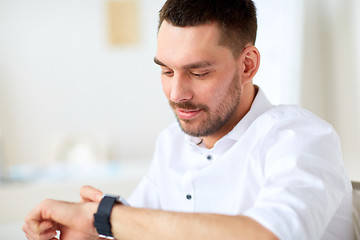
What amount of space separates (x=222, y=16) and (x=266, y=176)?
46 centimetres

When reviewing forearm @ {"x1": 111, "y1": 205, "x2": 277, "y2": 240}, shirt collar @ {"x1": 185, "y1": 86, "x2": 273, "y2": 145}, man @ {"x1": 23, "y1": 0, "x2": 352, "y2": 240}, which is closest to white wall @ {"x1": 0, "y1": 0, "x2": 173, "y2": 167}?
man @ {"x1": 23, "y1": 0, "x2": 352, "y2": 240}

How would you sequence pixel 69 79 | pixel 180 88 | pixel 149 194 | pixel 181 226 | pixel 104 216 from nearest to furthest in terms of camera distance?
pixel 181 226 → pixel 104 216 → pixel 180 88 → pixel 149 194 → pixel 69 79

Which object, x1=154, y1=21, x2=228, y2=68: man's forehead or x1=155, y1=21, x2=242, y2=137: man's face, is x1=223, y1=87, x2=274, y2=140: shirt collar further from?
x1=154, y1=21, x2=228, y2=68: man's forehead

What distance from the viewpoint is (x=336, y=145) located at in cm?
108

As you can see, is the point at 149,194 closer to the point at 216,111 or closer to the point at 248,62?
the point at 216,111

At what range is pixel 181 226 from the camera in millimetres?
898

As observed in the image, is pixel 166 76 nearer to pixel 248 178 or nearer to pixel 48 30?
pixel 248 178

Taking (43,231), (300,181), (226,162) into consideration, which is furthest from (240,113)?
(43,231)

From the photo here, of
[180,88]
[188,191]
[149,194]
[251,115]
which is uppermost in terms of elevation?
[180,88]

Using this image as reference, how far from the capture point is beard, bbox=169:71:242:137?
1.20m

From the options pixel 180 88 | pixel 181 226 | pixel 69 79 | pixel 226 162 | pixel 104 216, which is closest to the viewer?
pixel 181 226

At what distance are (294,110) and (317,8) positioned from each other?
2552mm

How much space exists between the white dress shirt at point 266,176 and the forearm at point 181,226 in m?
0.04

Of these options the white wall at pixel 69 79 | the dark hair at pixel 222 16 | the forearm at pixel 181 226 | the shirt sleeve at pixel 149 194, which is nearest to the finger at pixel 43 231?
the forearm at pixel 181 226
